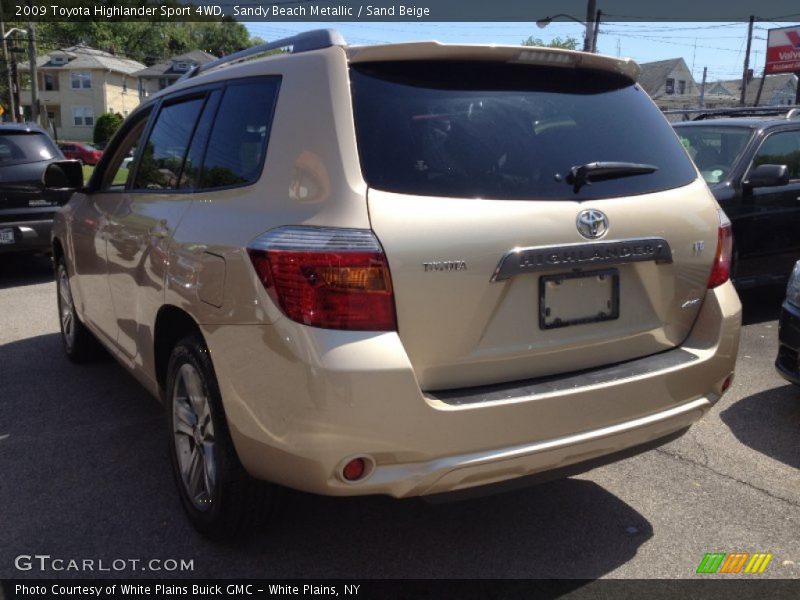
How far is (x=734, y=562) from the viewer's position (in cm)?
305

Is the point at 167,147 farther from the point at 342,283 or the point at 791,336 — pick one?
the point at 791,336

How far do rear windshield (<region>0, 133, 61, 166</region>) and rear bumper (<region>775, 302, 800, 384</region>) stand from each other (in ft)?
26.5

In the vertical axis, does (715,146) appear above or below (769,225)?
above

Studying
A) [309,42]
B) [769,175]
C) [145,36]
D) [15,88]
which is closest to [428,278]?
[309,42]

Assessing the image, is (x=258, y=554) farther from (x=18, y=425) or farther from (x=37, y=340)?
(x=37, y=340)

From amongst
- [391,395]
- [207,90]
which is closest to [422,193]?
[391,395]

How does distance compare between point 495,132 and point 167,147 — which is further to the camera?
point 167,147

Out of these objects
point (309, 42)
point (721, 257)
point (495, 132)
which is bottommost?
point (721, 257)

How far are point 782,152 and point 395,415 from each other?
20.4 ft

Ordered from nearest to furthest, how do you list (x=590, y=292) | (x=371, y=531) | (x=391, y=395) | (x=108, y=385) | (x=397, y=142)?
(x=391, y=395) < (x=397, y=142) < (x=590, y=292) < (x=371, y=531) < (x=108, y=385)

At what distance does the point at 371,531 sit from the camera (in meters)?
3.29

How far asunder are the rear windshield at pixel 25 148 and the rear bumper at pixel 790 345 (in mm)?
8075

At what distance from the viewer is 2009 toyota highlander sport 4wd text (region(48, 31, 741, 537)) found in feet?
8.10

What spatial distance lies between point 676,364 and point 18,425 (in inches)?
141
